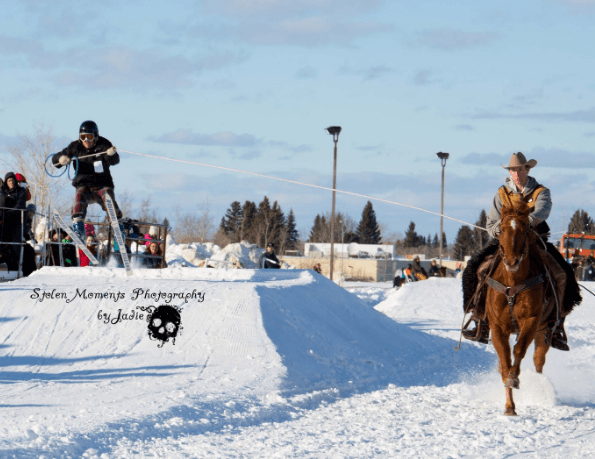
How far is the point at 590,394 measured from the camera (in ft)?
30.7

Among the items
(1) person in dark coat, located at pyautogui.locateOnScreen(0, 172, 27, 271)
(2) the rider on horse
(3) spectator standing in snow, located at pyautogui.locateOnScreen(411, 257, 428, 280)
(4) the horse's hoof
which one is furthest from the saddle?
(3) spectator standing in snow, located at pyautogui.locateOnScreen(411, 257, 428, 280)

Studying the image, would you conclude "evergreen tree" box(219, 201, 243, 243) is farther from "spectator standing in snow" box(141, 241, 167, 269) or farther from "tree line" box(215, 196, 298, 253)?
"spectator standing in snow" box(141, 241, 167, 269)

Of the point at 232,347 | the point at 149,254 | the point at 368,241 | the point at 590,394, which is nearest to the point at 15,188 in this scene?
the point at 149,254

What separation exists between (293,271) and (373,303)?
12.2 m

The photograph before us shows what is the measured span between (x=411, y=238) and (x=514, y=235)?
513 ft

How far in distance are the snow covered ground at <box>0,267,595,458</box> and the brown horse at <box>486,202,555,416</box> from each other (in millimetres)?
563

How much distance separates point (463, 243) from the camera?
13425 centimetres

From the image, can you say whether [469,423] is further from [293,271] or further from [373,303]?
[373,303]

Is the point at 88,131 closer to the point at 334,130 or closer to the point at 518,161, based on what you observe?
the point at 518,161

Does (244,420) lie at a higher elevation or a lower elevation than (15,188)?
lower

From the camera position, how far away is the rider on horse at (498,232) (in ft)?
27.9

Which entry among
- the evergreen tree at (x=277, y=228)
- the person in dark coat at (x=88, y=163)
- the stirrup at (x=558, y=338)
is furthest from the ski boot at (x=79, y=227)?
the evergreen tree at (x=277, y=228)

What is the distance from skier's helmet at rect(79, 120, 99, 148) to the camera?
12.4m

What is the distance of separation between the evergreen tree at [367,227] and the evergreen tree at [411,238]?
27.7m
